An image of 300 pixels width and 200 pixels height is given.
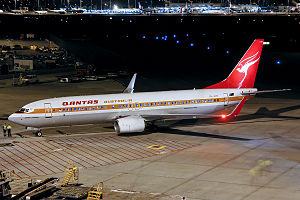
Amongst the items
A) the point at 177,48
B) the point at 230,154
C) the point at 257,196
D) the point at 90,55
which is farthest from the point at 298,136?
the point at 177,48

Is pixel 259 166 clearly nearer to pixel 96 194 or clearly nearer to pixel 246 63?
pixel 96 194

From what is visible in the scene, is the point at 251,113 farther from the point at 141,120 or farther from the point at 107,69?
the point at 107,69

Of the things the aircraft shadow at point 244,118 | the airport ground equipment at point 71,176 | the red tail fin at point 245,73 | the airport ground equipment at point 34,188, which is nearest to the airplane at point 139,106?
the red tail fin at point 245,73

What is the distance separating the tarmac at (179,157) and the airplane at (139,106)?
1850mm

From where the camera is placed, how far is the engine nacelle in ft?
161

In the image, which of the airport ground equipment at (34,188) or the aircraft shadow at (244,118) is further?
the aircraft shadow at (244,118)

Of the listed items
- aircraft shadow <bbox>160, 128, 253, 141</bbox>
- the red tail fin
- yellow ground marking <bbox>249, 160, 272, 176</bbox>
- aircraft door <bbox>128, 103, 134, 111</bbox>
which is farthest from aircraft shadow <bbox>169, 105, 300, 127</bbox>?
yellow ground marking <bbox>249, 160, 272, 176</bbox>

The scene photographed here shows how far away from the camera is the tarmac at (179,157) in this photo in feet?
111

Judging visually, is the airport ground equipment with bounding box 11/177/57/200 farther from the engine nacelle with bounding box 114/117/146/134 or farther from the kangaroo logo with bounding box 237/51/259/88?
the kangaroo logo with bounding box 237/51/259/88

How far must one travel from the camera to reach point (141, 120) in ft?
163

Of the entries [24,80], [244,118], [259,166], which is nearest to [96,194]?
[259,166]

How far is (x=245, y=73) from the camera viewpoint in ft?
182

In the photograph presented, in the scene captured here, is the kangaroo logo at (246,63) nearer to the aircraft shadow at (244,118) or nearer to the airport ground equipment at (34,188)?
the aircraft shadow at (244,118)

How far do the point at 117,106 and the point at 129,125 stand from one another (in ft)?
9.36
